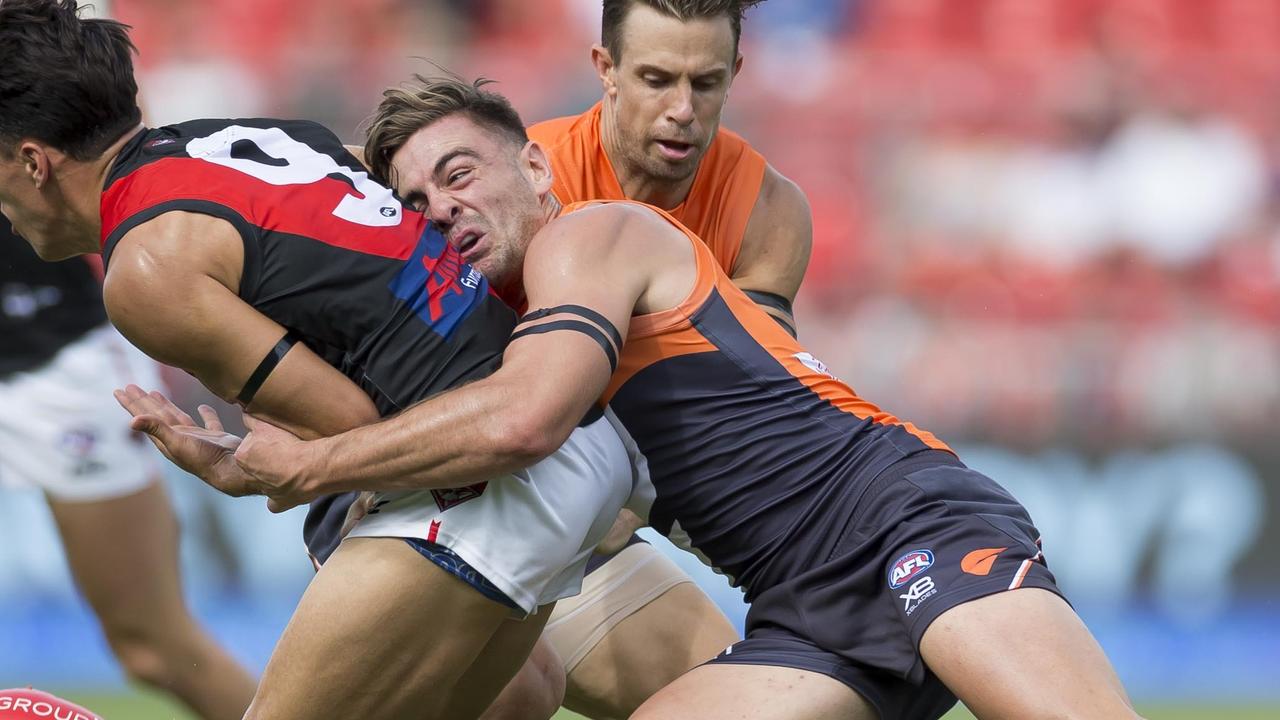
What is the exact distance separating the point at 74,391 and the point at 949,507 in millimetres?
3581

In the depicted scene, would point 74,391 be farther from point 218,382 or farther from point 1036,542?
point 1036,542

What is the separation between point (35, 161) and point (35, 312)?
8.41ft

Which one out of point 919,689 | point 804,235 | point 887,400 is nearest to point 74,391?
point 804,235

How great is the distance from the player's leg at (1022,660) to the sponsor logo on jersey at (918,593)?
8cm

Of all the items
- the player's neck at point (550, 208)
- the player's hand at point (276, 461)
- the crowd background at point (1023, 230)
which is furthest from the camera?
the crowd background at point (1023, 230)

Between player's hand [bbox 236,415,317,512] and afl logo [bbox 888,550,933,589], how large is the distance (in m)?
1.31

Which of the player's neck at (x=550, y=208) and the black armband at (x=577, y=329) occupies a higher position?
the player's neck at (x=550, y=208)

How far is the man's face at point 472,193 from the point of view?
3.76 metres

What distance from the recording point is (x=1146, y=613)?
8.54 meters

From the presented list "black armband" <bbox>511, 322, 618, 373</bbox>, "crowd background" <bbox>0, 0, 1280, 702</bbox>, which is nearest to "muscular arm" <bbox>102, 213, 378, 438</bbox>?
"black armband" <bbox>511, 322, 618, 373</bbox>

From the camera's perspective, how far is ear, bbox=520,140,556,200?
12.9ft

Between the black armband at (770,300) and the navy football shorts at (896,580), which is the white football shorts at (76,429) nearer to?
the black armband at (770,300)

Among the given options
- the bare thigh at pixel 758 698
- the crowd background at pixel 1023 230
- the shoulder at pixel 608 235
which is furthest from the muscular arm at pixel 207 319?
the crowd background at pixel 1023 230

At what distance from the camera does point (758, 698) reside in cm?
343
